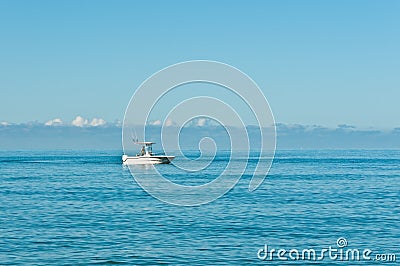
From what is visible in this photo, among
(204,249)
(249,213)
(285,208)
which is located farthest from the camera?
(285,208)

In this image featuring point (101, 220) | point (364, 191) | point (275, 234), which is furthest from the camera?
point (364, 191)

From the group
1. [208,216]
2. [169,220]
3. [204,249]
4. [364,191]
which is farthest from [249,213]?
[364,191]

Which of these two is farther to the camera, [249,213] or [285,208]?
[285,208]

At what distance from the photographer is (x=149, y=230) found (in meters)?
59.5

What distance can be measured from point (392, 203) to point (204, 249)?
41.3 metres

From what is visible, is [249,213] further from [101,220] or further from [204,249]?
[204,249]

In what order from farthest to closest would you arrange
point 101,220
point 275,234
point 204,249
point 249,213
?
1. point 249,213
2. point 101,220
3. point 275,234
4. point 204,249

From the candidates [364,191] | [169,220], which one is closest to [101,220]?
[169,220]

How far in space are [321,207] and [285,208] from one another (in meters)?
5.16

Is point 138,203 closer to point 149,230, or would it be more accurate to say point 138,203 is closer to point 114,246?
point 149,230

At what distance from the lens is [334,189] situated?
107 metres

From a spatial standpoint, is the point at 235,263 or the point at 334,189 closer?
the point at 235,263

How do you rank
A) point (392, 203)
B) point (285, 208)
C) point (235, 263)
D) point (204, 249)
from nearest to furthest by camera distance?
point (235, 263)
point (204, 249)
point (285, 208)
point (392, 203)

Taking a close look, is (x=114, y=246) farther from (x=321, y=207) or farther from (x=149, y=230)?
(x=321, y=207)
